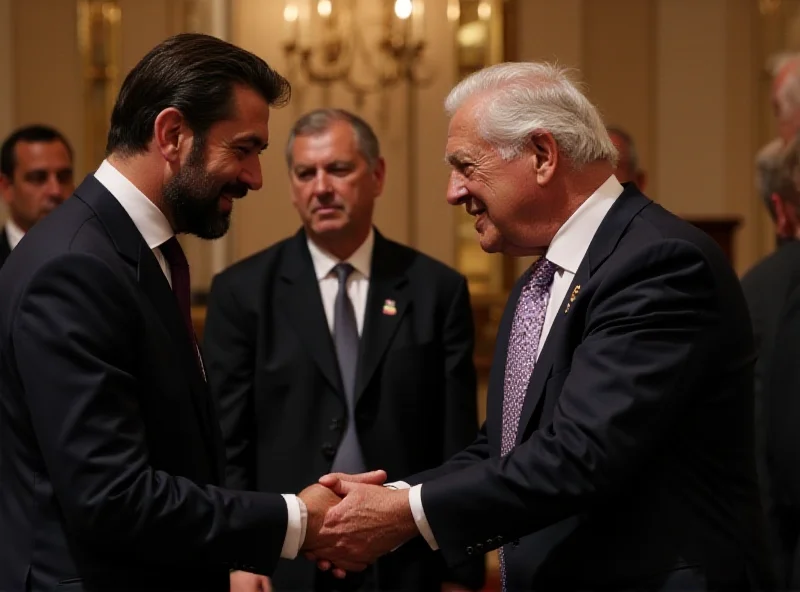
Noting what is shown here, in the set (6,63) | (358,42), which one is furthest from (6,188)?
(358,42)

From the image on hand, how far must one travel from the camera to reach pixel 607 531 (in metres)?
2.30

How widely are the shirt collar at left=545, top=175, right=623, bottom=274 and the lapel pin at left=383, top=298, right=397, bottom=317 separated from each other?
1027 mm

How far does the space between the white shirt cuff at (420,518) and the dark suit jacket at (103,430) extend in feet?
0.98

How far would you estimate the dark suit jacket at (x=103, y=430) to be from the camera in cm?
205

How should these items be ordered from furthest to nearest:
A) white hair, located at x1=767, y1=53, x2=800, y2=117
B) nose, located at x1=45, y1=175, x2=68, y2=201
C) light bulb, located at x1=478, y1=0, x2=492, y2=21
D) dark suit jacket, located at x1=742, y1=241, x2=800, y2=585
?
1. light bulb, located at x1=478, y1=0, x2=492, y2=21
2. nose, located at x1=45, y1=175, x2=68, y2=201
3. white hair, located at x1=767, y1=53, x2=800, y2=117
4. dark suit jacket, located at x1=742, y1=241, x2=800, y2=585

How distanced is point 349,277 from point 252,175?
3.75 ft

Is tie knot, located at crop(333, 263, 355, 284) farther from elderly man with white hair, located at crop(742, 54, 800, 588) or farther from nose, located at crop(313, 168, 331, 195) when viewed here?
elderly man with white hair, located at crop(742, 54, 800, 588)

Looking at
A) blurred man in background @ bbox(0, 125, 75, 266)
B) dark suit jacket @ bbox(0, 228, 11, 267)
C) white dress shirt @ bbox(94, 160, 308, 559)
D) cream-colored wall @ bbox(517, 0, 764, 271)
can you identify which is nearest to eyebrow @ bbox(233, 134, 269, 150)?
white dress shirt @ bbox(94, 160, 308, 559)

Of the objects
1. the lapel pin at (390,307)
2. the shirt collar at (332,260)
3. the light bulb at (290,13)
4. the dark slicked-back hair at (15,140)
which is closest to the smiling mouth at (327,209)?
the shirt collar at (332,260)

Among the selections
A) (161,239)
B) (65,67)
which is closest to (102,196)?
(161,239)

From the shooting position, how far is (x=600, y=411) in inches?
88.4

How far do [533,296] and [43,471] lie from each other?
1.14 metres

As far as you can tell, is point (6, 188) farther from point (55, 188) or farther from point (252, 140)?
point (252, 140)

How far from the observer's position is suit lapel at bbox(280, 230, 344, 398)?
3418mm
